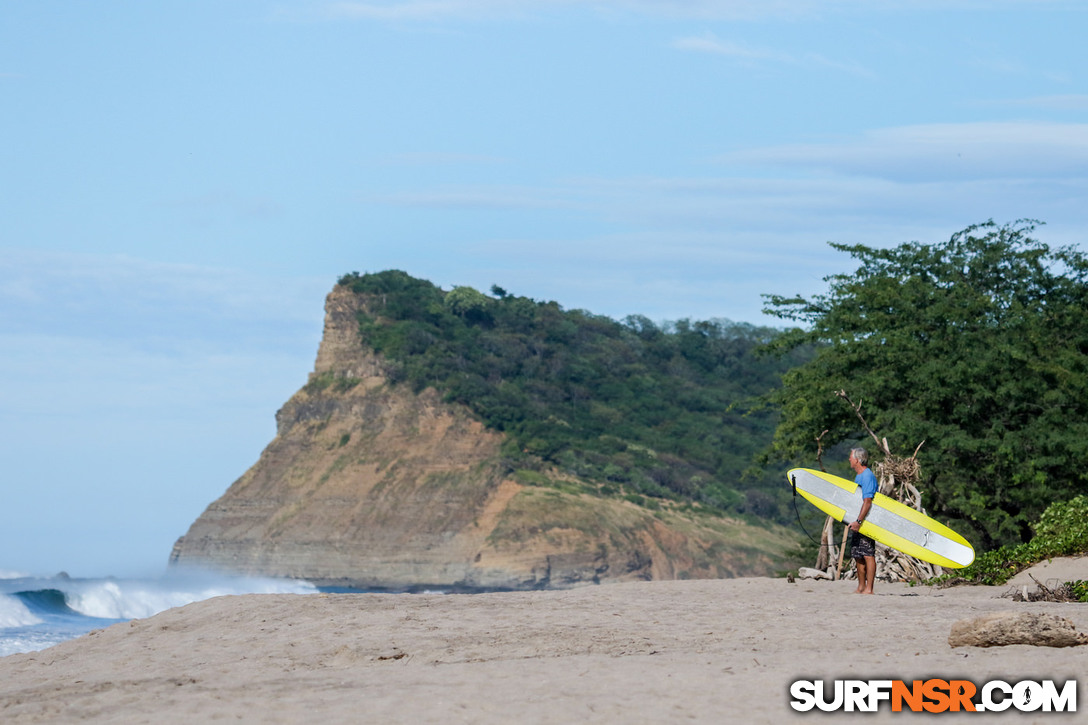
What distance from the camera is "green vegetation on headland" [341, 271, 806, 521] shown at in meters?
64.6

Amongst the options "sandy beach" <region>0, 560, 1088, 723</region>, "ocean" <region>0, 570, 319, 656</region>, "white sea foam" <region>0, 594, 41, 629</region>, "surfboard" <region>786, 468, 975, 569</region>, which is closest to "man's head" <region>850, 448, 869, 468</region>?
"sandy beach" <region>0, 560, 1088, 723</region>

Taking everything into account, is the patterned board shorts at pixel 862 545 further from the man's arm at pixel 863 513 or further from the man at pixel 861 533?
the man's arm at pixel 863 513

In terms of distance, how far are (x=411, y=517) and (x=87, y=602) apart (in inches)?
778

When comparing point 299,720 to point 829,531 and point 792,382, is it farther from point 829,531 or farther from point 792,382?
point 792,382

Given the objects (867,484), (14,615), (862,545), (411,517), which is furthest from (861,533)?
(411,517)

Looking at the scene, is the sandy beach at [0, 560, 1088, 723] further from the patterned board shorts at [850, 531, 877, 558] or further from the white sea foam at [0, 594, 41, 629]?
the white sea foam at [0, 594, 41, 629]

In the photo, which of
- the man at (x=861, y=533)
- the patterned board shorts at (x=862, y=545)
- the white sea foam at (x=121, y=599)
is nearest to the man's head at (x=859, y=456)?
the man at (x=861, y=533)

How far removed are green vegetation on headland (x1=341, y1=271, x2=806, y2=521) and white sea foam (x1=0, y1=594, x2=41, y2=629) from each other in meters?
28.9

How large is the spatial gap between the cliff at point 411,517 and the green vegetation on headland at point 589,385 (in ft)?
6.38

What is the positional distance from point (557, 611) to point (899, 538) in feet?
17.8

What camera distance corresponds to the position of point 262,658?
8102 mm

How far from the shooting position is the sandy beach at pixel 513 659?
5840mm

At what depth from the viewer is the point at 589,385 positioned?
76062 mm

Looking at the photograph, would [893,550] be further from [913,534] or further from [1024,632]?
[1024,632]
